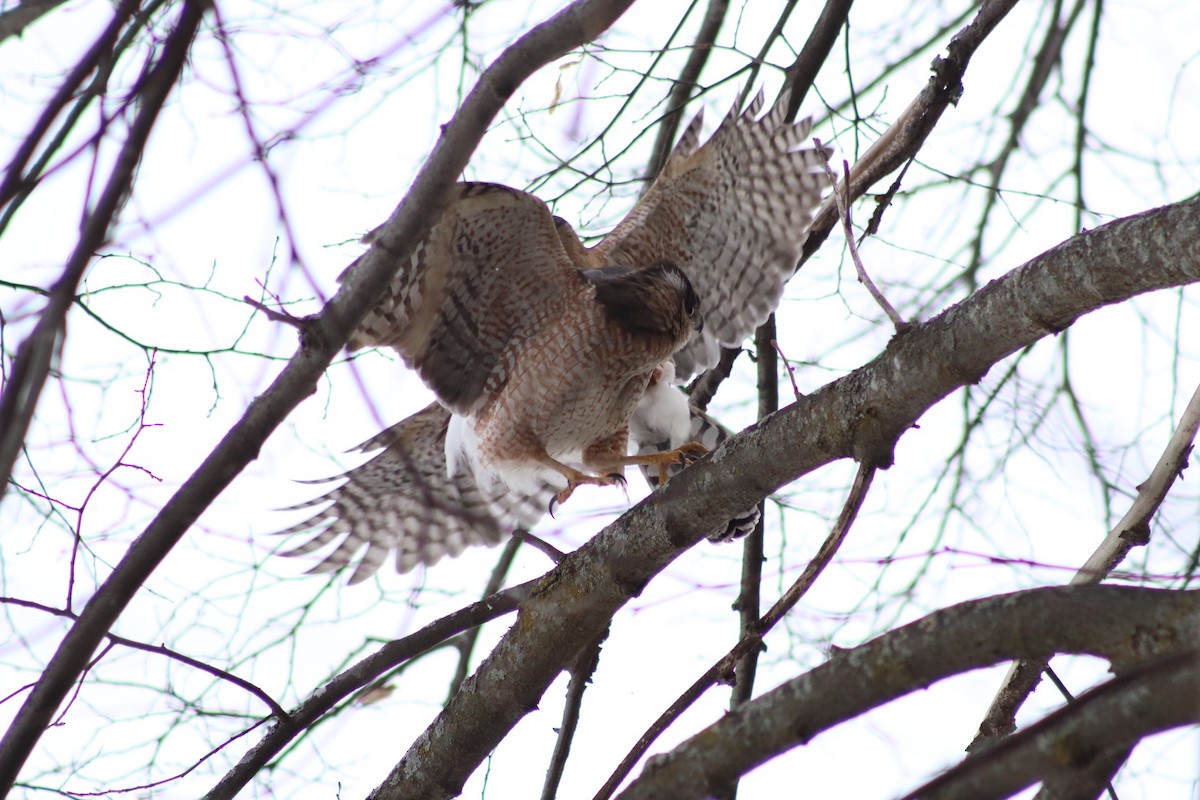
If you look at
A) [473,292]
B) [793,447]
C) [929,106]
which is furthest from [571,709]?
[929,106]

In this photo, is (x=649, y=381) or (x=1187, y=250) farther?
(x=649, y=381)

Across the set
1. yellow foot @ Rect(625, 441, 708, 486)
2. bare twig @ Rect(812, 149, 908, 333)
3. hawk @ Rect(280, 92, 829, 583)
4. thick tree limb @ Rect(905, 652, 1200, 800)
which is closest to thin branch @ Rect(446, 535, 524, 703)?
hawk @ Rect(280, 92, 829, 583)

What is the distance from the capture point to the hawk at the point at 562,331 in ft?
13.9

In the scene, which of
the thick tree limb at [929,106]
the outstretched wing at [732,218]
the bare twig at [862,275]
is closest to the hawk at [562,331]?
the outstretched wing at [732,218]

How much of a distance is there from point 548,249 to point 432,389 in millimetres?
776

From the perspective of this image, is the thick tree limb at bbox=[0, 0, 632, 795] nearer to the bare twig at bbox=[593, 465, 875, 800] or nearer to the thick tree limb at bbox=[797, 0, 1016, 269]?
the bare twig at bbox=[593, 465, 875, 800]

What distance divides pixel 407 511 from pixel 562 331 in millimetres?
1356

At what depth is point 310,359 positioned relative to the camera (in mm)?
2027

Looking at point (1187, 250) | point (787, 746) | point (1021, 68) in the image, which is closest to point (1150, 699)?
point (787, 746)

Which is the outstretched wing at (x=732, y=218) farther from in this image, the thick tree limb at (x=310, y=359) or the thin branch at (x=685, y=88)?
the thick tree limb at (x=310, y=359)

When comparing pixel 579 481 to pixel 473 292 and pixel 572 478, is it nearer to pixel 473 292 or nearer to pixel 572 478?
pixel 572 478

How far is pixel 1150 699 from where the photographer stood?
151 cm

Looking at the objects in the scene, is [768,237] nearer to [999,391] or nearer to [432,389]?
[999,391]

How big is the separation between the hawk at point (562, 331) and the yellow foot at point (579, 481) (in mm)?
11
